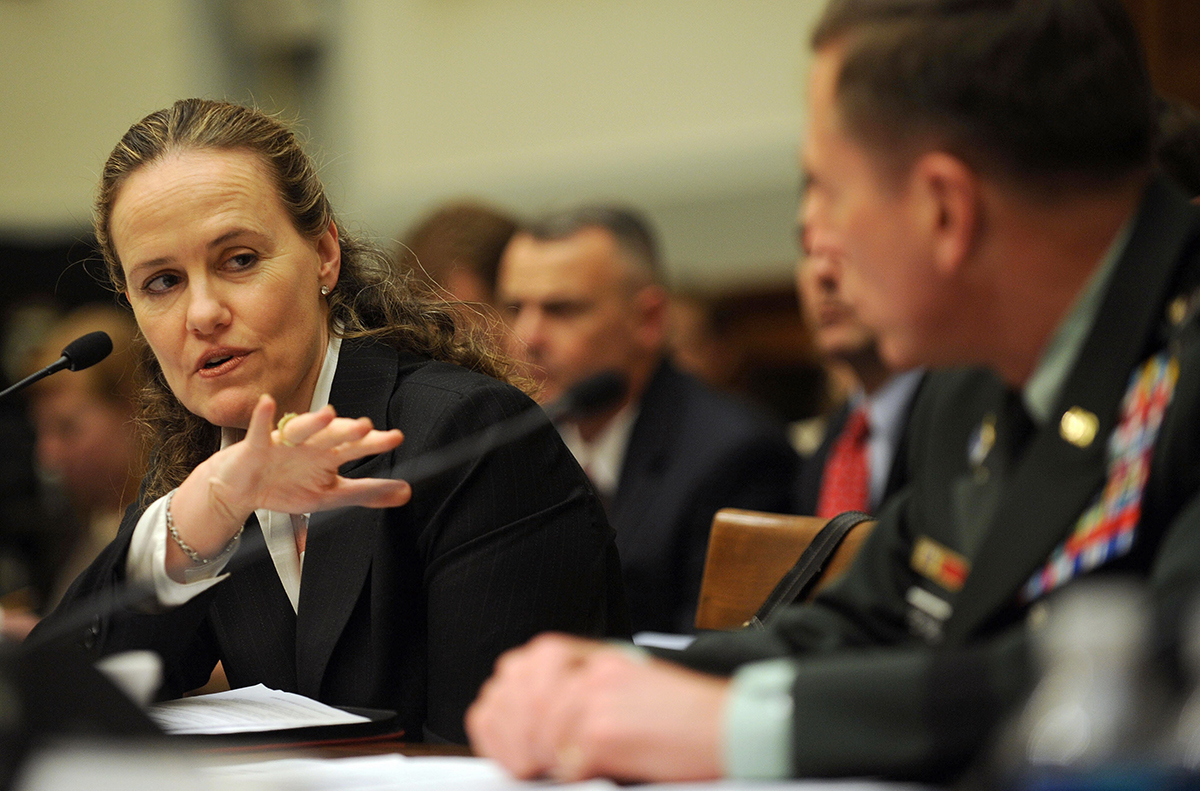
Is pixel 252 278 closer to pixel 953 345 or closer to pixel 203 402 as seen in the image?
pixel 203 402

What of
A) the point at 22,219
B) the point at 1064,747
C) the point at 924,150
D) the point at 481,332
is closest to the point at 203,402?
the point at 481,332

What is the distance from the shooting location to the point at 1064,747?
0.63 m

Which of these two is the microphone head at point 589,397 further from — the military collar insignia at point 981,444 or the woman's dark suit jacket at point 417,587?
the military collar insignia at point 981,444

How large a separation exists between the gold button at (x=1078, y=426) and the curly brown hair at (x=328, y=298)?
107 cm

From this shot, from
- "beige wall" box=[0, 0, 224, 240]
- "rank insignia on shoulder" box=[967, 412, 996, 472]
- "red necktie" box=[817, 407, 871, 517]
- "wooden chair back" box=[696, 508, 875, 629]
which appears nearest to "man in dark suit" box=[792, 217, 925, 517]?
"red necktie" box=[817, 407, 871, 517]

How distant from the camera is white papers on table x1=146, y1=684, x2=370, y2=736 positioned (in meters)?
1.21

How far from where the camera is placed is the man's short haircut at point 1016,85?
911 mm

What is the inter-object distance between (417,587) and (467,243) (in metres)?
2.28

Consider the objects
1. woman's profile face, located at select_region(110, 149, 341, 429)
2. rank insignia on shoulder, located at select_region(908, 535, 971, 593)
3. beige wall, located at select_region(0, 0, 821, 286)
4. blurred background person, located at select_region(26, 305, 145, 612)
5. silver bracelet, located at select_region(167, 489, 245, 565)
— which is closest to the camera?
rank insignia on shoulder, located at select_region(908, 535, 971, 593)

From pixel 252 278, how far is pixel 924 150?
968mm

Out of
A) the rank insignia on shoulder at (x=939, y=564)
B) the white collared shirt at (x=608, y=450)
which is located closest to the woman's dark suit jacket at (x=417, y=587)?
the rank insignia on shoulder at (x=939, y=564)

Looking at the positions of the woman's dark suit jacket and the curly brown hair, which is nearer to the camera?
the woman's dark suit jacket

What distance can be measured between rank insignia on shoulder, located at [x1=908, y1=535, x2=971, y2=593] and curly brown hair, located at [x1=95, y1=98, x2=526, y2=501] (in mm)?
902

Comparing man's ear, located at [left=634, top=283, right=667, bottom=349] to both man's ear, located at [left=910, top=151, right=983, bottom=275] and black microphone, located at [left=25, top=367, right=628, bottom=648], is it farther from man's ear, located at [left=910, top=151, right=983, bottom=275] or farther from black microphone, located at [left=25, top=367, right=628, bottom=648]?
man's ear, located at [left=910, top=151, right=983, bottom=275]
